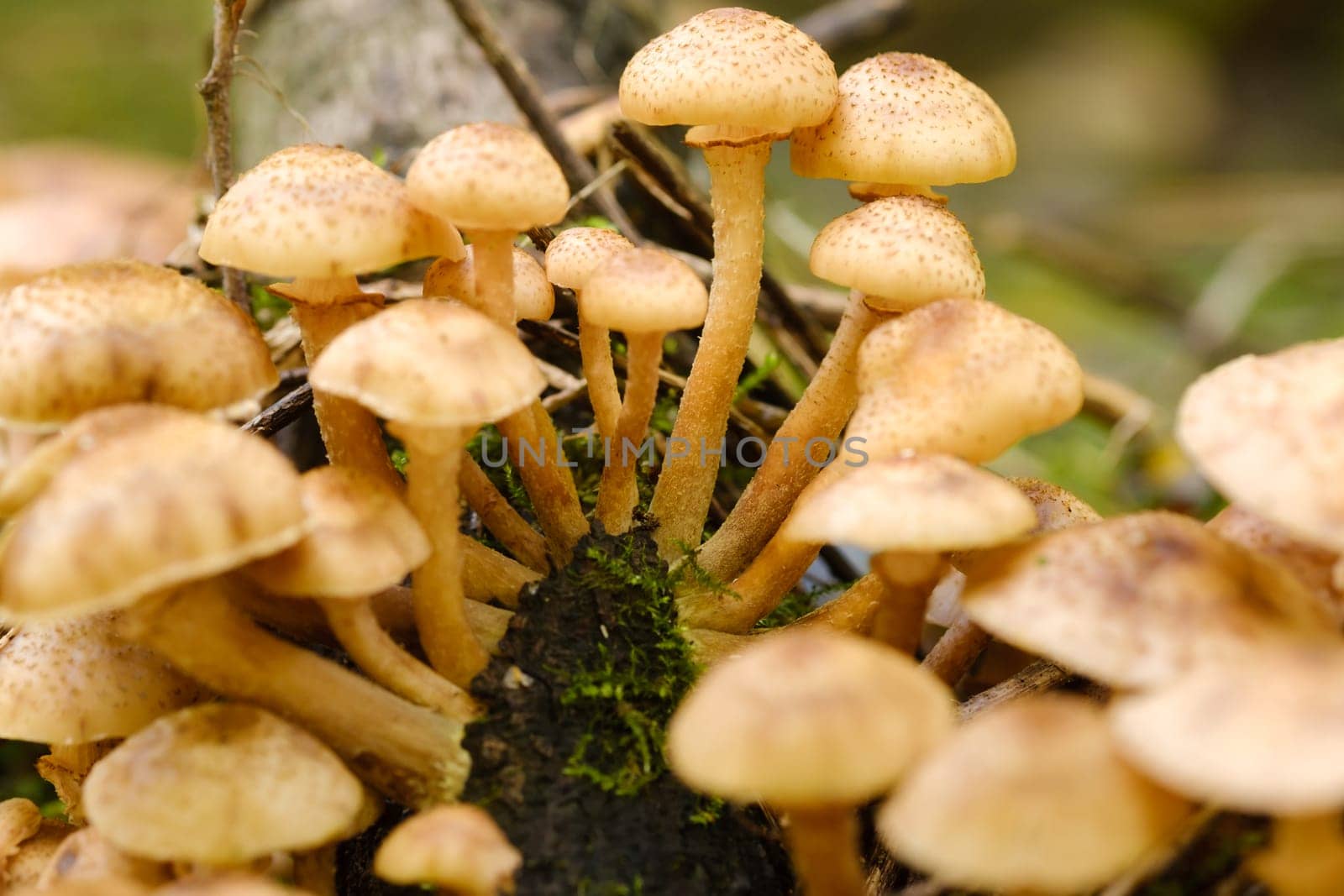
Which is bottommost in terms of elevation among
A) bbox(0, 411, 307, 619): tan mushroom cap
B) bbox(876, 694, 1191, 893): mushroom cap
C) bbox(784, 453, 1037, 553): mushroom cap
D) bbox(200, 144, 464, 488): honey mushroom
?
bbox(876, 694, 1191, 893): mushroom cap

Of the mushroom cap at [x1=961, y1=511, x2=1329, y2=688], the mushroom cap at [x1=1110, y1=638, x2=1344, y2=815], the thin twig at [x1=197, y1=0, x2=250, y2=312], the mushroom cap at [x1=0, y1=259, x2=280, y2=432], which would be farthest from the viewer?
the thin twig at [x1=197, y1=0, x2=250, y2=312]

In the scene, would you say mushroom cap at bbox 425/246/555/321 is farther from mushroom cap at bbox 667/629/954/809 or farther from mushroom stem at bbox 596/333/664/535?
mushroom cap at bbox 667/629/954/809

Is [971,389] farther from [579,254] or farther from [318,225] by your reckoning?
[318,225]

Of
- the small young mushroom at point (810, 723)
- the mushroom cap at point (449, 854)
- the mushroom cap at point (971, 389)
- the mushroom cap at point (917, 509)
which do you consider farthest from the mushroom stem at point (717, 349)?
the small young mushroom at point (810, 723)

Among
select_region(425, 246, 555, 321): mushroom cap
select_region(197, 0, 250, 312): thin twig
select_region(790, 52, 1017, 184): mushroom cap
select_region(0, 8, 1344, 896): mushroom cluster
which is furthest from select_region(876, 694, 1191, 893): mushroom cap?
select_region(197, 0, 250, 312): thin twig

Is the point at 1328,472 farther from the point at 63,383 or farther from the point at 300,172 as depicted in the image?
the point at 63,383

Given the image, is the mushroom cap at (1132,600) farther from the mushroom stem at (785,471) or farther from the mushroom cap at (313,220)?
the mushroom cap at (313,220)

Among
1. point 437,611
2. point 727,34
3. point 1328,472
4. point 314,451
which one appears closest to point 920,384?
point 1328,472

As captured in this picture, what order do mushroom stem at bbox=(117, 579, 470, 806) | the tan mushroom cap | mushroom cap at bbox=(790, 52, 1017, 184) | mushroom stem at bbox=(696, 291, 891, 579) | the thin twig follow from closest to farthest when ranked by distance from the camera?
1. the tan mushroom cap
2. mushroom stem at bbox=(117, 579, 470, 806)
3. mushroom cap at bbox=(790, 52, 1017, 184)
4. mushroom stem at bbox=(696, 291, 891, 579)
5. the thin twig
